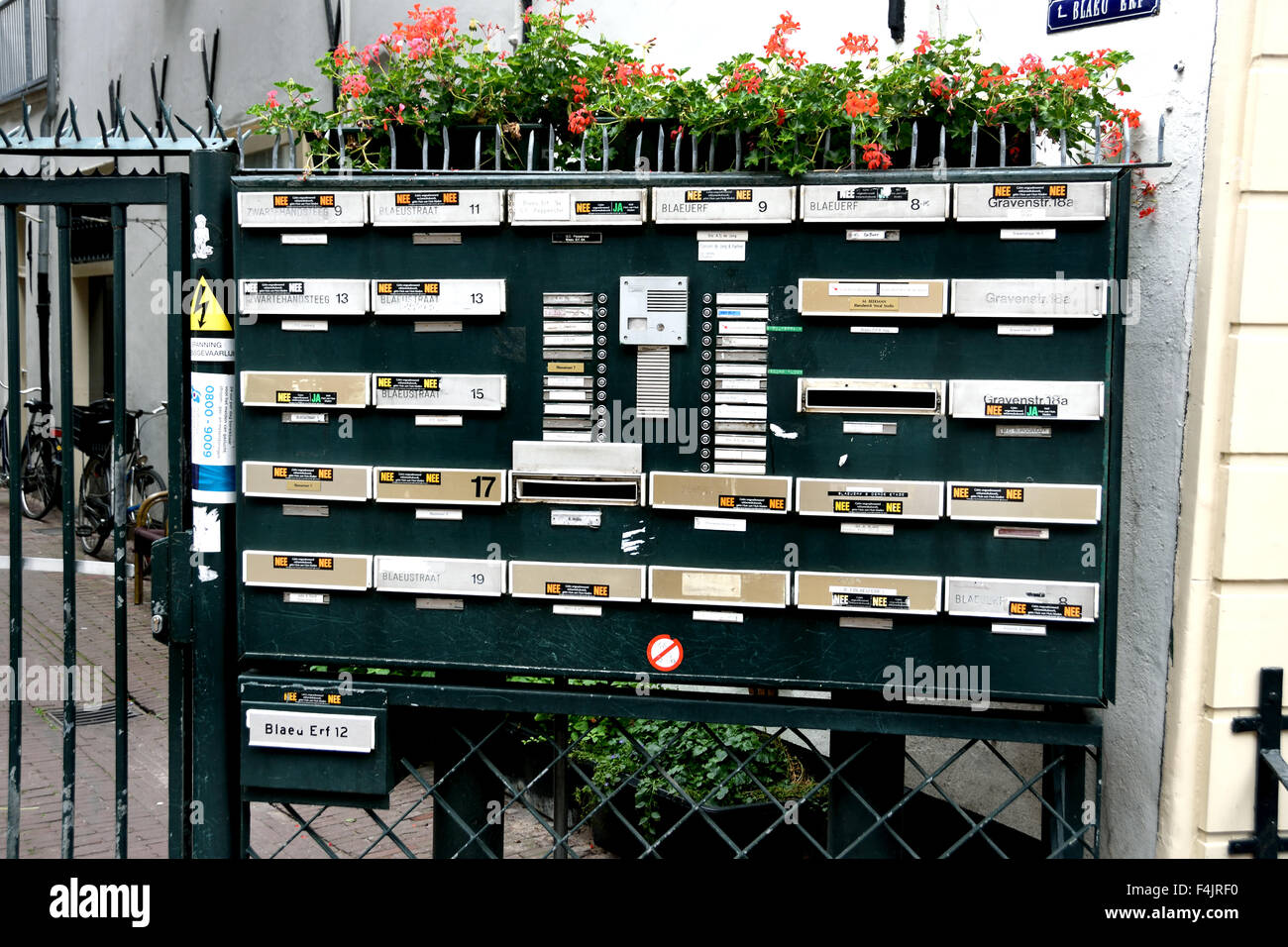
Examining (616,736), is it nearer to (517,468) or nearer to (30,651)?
(517,468)

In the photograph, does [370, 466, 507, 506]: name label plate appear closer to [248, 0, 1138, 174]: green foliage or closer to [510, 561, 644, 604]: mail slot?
[510, 561, 644, 604]: mail slot

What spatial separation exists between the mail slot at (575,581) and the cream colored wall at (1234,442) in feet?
6.24

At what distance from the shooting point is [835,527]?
365 cm

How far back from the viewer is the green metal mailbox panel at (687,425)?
11.5ft

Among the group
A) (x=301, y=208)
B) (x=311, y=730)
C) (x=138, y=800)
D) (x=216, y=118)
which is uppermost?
(x=216, y=118)

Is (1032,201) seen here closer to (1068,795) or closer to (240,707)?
(1068,795)

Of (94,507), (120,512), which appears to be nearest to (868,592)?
(120,512)

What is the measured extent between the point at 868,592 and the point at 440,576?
1.44 m

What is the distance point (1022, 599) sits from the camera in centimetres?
356

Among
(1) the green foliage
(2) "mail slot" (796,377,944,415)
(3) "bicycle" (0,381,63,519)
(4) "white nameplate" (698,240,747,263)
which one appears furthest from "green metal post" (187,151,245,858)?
(3) "bicycle" (0,381,63,519)

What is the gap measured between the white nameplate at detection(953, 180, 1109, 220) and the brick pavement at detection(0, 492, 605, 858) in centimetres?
313

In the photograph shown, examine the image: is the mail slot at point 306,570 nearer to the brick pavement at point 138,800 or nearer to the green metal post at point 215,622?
the green metal post at point 215,622
